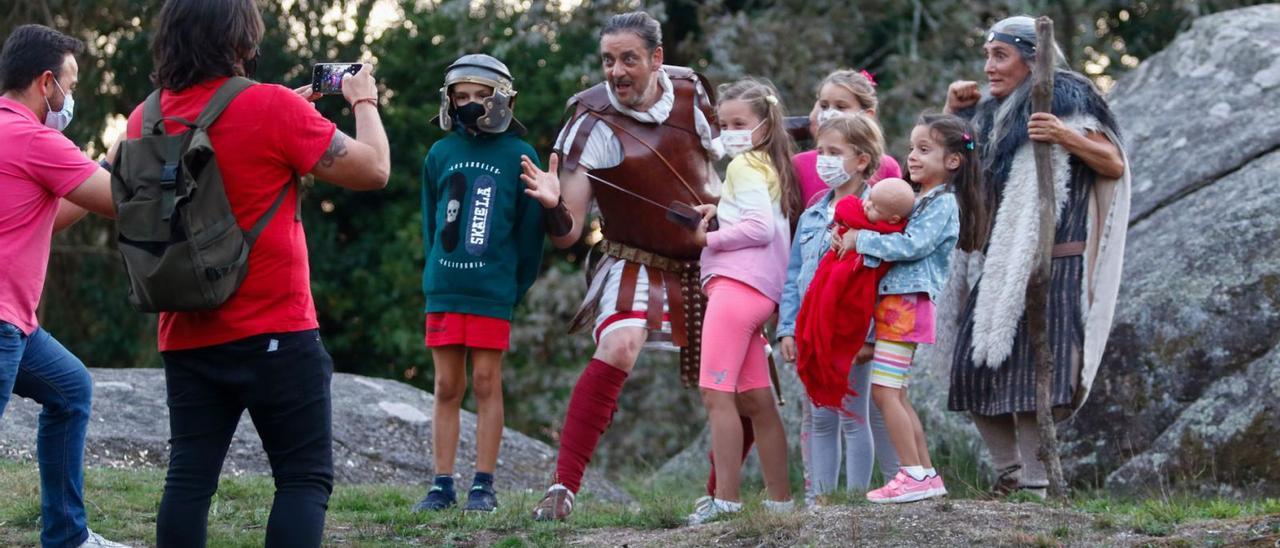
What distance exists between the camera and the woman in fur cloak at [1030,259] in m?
5.72

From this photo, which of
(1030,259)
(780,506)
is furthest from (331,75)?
(1030,259)

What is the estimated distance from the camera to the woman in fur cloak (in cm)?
572

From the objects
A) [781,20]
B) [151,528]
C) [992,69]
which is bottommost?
[151,528]

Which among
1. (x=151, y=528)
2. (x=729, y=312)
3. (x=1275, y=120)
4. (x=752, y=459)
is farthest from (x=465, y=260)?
(x=1275, y=120)

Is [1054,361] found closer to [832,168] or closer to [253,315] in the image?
[832,168]

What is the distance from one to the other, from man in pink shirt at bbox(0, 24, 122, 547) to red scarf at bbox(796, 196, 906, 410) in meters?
2.33

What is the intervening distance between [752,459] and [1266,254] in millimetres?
3032

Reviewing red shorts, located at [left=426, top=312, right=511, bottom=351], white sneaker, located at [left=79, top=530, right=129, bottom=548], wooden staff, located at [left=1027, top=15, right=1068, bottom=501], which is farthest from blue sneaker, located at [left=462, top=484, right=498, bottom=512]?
wooden staff, located at [left=1027, top=15, right=1068, bottom=501]

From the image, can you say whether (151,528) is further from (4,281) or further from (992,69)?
(992,69)

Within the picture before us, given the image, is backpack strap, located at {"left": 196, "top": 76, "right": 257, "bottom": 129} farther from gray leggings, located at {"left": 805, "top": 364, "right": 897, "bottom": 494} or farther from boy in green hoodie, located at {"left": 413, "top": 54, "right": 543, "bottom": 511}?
gray leggings, located at {"left": 805, "top": 364, "right": 897, "bottom": 494}

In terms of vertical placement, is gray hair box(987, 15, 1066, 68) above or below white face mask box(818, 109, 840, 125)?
above

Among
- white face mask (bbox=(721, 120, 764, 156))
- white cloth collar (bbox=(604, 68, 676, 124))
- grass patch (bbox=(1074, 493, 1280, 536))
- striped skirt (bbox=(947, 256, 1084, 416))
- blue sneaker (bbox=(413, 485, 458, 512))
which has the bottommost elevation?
blue sneaker (bbox=(413, 485, 458, 512))

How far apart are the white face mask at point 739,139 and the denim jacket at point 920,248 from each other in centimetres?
64

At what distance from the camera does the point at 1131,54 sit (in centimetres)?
1382
